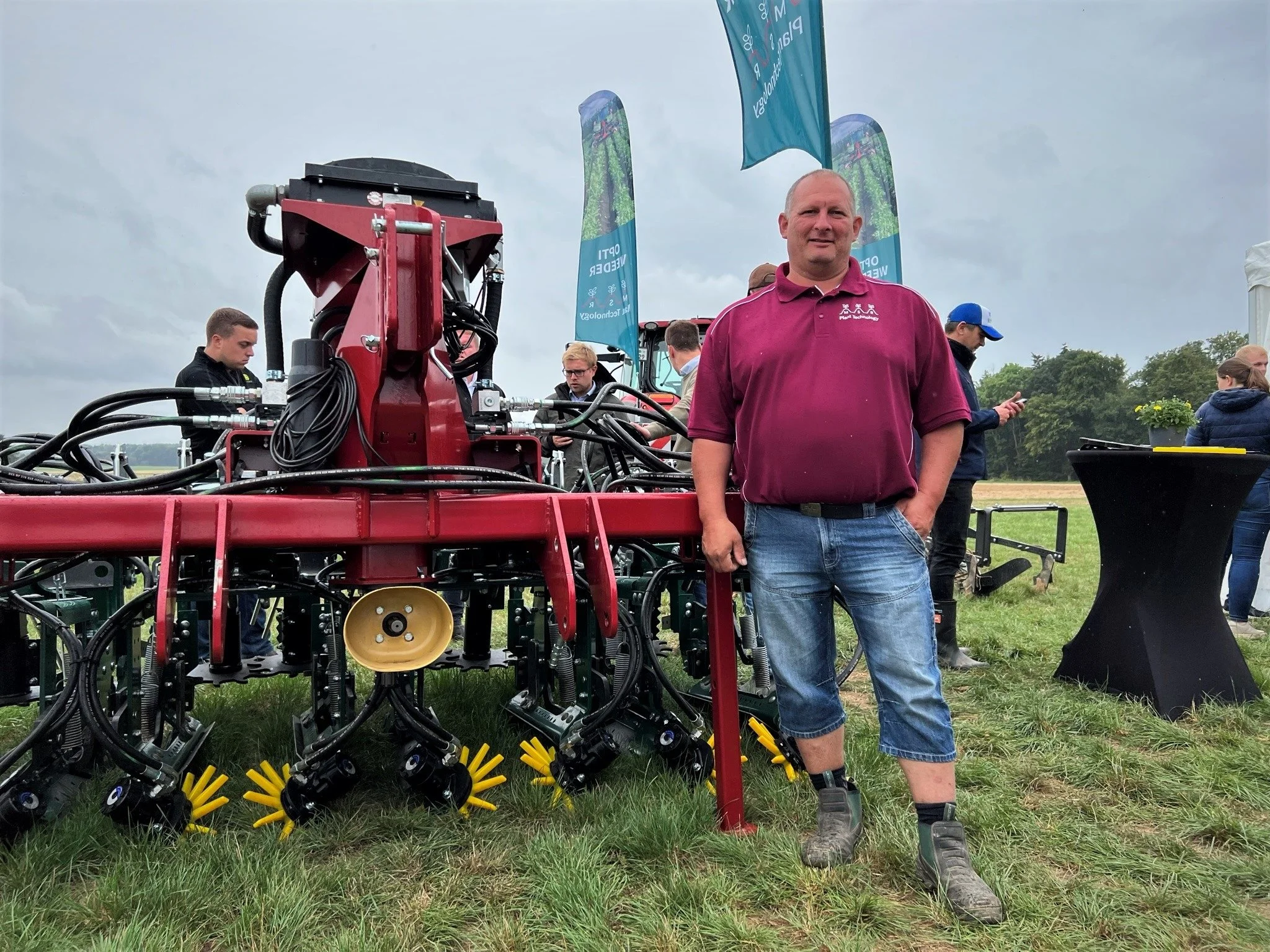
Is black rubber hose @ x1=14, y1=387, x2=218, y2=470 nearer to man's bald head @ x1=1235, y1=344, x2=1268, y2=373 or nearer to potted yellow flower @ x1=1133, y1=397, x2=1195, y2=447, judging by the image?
potted yellow flower @ x1=1133, y1=397, x2=1195, y2=447

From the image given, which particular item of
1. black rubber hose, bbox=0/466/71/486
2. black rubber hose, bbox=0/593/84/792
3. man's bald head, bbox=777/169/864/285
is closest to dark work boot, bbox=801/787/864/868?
man's bald head, bbox=777/169/864/285

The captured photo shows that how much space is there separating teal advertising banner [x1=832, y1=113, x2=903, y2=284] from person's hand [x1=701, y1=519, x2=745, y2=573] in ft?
28.3

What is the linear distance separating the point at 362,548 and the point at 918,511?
1.52m

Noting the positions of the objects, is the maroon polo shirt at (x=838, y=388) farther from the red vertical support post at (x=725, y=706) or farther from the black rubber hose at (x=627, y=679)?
the black rubber hose at (x=627, y=679)

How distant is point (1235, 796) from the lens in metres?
2.93

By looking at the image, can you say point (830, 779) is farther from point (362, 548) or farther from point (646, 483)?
point (362, 548)

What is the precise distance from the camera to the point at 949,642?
Answer: 4.98 m

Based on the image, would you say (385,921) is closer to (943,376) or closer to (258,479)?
(258,479)

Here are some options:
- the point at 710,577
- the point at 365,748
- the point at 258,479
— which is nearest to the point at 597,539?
the point at 710,577

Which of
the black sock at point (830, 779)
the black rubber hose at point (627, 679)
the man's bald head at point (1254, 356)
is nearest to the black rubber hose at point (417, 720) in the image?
the black rubber hose at point (627, 679)

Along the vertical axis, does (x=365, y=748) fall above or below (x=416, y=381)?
below

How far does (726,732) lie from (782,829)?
1.16ft

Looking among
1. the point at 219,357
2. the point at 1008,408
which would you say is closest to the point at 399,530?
the point at 219,357

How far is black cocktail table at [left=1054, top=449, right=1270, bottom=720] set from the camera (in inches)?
149
